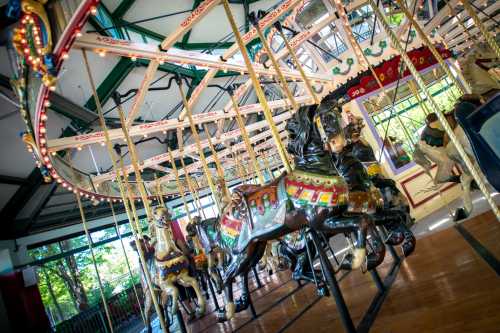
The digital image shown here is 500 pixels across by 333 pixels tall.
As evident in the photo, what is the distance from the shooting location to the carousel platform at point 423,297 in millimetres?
1626

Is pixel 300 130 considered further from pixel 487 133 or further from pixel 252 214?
pixel 487 133

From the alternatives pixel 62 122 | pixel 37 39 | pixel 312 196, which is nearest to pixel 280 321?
pixel 312 196

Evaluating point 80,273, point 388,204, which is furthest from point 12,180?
point 388,204

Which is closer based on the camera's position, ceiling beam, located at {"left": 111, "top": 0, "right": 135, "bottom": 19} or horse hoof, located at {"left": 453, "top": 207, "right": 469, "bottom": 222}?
horse hoof, located at {"left": 453, "top": 207, "right": 469, "bottom": 222}

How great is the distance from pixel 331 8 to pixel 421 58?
241 centimetres

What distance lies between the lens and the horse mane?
2.41 meters

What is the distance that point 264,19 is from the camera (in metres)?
4.62

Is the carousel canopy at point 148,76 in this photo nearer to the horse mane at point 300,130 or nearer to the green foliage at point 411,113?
the green foliage at point 411,113

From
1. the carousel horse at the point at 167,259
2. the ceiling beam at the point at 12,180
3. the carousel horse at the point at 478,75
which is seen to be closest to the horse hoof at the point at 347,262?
the carousel horse at the point at 478,75

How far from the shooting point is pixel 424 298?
1991 mm

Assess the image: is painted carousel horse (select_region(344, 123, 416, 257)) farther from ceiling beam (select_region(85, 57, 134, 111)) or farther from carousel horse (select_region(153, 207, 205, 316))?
ceiling beam (select_region(85, 57, 134, 111))

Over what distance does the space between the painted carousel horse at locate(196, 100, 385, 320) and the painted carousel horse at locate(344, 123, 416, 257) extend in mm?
183

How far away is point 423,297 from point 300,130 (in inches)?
58.0

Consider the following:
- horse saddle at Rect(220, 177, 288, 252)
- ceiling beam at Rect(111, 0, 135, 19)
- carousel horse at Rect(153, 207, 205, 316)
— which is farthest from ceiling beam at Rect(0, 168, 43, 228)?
horse saddle at Rect(220, 177, 288, 252)
